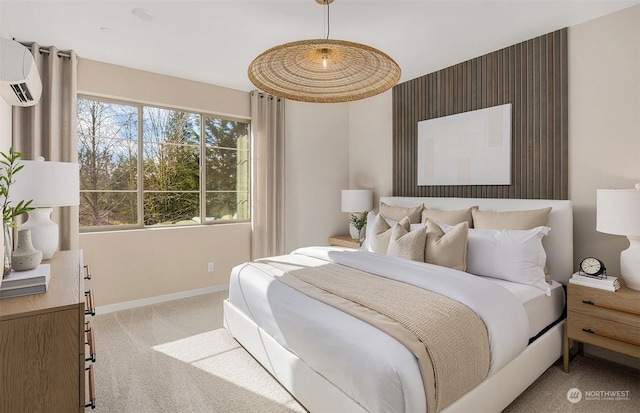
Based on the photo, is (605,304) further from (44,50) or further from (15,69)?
(44,50)

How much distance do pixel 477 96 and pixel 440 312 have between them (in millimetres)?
2507

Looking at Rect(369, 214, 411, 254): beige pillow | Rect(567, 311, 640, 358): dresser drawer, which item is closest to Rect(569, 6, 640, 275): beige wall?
Rect(567, 311, 640, 358): dresser drawer

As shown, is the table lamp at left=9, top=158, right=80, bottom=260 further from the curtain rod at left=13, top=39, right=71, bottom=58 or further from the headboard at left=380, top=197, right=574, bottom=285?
the headboard at left=380, top=197, right=574, bottom=285

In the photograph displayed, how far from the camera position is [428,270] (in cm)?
220

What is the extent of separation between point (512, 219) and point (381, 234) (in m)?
1.08

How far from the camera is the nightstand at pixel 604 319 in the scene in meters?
2.04

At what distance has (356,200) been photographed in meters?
4.24

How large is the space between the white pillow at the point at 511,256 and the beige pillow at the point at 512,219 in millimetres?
144

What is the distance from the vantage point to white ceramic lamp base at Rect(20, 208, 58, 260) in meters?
2.13

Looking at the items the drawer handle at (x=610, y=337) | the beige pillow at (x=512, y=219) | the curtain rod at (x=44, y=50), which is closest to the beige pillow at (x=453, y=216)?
the beige pillow at (x=512, y=219)

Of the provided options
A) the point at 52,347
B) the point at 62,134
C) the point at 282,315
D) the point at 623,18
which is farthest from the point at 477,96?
the point at 62,134

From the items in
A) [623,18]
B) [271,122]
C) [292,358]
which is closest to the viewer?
[292,358]

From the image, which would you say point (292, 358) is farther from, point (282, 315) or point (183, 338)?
point (183, 338)

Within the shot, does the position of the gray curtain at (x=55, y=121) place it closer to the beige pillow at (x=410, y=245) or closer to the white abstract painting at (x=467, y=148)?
the beige pillow at (x=410, y=245)
